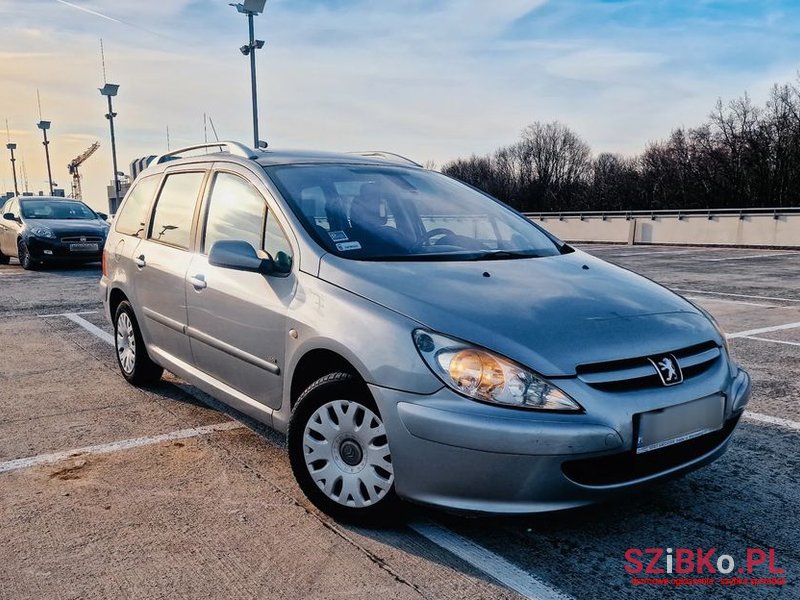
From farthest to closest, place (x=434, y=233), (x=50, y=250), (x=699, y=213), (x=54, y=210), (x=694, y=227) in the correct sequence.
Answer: (x=699, y=213) → (x=694, y=227) → (x=54, y=210) → (x=50, y=250) → (x=434, y=233)

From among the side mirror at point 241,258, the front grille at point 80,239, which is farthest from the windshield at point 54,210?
the side mirror at point 241,258

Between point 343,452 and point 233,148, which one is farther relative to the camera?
point 233,148

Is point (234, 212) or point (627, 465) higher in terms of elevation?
point (234, 212)

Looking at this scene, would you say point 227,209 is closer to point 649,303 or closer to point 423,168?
point 423,168

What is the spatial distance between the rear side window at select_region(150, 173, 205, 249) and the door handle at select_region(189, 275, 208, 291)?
12.0 inches

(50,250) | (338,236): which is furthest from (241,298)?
(50,250)

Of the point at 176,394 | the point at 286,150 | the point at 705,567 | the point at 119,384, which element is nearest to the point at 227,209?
the point at 286,150

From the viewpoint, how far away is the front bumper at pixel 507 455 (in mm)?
2312

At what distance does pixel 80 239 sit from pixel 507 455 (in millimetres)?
13039

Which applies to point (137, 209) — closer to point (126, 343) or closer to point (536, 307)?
point (126, 343)

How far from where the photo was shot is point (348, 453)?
2.74 m

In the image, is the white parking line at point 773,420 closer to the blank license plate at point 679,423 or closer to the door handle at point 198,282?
the blank license plate at point 679,423

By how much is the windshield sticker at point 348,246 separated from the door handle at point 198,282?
0.94 m

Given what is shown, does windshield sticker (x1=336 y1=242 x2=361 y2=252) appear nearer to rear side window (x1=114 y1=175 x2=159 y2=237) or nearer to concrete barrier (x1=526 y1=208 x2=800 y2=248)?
rear side window (x1=114 y1=175 x2=159 y2=237)
